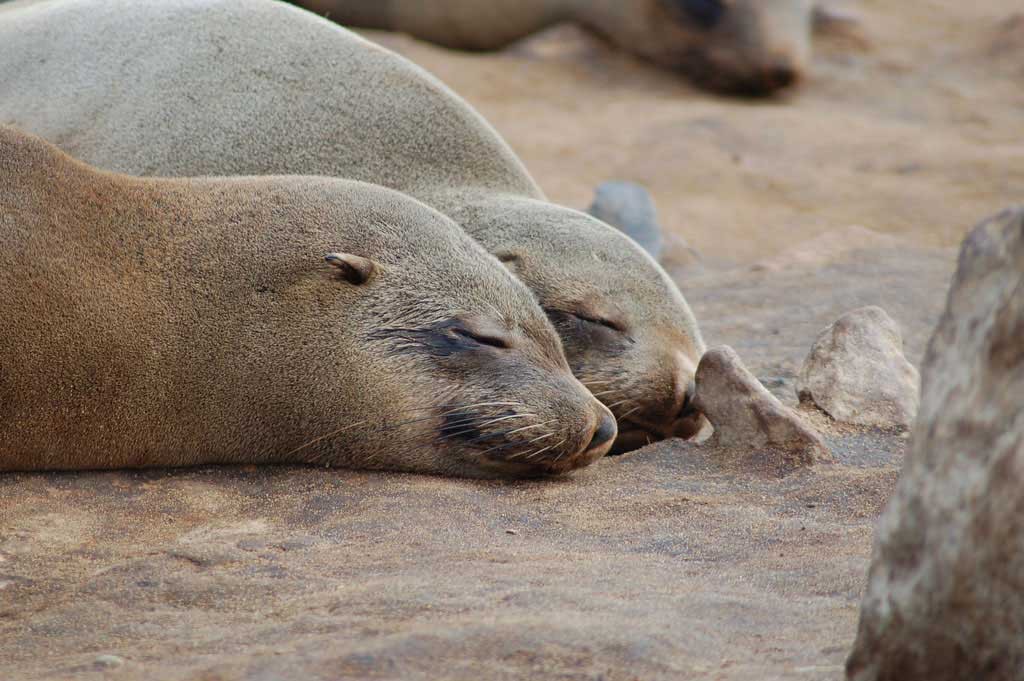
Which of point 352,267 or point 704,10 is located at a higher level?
point 352,267

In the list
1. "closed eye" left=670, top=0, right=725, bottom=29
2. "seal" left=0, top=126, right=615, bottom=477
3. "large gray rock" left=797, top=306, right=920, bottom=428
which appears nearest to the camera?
"seal" left=0, top=126, right=615, bottom=477

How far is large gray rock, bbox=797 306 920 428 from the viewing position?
4.26 metres

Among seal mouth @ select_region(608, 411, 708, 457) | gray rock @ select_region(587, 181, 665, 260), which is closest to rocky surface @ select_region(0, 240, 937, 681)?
seal mouth @ select_region(608, 411, 708, 457)

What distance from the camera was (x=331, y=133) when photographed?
4.90m

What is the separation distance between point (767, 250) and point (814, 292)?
4.91 ft

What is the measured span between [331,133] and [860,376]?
2.04 m

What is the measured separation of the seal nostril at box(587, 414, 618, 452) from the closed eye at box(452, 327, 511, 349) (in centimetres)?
34

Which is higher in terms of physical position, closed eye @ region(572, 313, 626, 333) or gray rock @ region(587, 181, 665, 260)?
closed eye @ region(572, 313, 626, 333)

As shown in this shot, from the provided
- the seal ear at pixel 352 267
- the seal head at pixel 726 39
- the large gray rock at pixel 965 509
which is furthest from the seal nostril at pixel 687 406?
the seal head at pixel 726 39

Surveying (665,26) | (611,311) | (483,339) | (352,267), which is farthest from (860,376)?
(665,26)

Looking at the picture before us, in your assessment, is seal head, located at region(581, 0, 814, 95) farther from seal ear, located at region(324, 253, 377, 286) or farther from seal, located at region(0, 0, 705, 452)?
seal ear, located at region(324, 253, 377, 286)

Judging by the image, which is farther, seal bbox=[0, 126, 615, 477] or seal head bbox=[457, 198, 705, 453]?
seal head bbox=[457, 198, 705, 453]

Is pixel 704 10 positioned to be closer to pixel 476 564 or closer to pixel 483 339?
pixel 483 339

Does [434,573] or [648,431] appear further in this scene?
[648,431]
